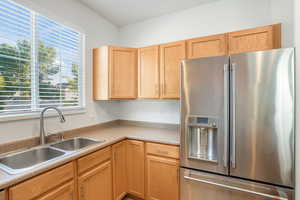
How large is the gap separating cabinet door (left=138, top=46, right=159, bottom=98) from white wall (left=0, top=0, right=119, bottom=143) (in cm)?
76

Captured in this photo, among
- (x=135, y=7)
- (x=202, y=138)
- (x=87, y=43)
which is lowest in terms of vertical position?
(x=202, y=138)

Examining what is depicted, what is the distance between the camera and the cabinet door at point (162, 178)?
1.73 meters

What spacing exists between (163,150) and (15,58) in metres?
1.89

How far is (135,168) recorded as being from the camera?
1977 millimetres

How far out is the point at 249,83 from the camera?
51.3 inches

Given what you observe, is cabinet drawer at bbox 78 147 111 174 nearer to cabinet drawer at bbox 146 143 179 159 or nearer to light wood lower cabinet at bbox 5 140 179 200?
light wood lower cabinet at bbox 5 140 179 200

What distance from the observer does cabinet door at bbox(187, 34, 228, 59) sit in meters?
1.78

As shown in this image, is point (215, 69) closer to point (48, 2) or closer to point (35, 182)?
point (35, 182)

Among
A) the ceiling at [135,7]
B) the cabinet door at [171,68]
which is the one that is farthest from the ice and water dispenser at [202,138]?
the ceiling at [135,7]

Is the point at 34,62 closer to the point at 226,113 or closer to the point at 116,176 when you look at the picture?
the point at 116,176

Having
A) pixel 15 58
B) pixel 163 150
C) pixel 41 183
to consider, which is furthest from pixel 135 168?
pixel 15 58

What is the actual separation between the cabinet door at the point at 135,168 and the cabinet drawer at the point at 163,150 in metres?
0.12

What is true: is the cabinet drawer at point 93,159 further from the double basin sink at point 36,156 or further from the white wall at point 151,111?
the white wall at point 151,111

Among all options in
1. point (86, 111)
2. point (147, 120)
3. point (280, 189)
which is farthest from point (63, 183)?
point (280, 189)
